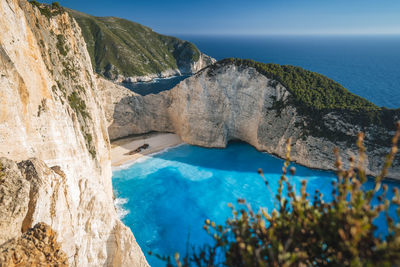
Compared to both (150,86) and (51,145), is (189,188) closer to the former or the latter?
(51,145)

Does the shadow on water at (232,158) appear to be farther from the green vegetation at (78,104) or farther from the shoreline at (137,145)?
the green vegetation at (78,104)

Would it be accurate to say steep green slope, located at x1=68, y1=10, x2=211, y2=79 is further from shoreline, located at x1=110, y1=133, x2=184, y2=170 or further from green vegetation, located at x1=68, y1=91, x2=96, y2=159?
green vegetation, located at x1=68, y1=91, x2=96, y2=159

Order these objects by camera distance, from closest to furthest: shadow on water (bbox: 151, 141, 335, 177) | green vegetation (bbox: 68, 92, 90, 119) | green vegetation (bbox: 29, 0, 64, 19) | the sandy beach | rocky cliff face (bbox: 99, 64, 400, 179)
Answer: green vegetation (bbox: 68, 92, 90, 119) < green vegetation (bbox: 29, 0, 64, 19) < rocky cliff face (bbox: 99, 64, 400, 179) < shadow on water (bbox: 151, 141, 335, 177) < the sandy beach

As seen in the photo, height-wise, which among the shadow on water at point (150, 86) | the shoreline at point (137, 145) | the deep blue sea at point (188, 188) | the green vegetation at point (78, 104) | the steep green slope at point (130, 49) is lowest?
the deep blue sea at point (188, 188)

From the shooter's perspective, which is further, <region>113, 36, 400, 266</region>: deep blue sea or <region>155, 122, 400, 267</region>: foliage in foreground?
<region>113, 36, 400, 266</region>: deep blue sea

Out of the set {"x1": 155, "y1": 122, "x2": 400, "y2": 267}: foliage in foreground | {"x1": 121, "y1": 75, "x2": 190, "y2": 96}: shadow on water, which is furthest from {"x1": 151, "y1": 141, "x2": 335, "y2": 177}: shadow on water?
{"x1": 121, "y1": 75, "x2": 190, "y2": 96}: shadow on water

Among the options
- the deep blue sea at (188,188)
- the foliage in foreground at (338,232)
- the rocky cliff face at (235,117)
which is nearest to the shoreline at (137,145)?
the rocky cliff face at (235,117)
